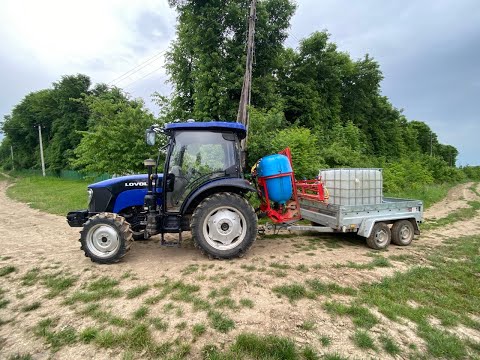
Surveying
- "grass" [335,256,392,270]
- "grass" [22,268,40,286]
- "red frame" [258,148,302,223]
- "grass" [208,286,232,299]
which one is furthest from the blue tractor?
"grass" [335,256,392,270]

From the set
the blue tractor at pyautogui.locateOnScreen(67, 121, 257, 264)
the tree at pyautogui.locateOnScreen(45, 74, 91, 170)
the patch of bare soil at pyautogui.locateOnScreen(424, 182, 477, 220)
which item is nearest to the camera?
the blue tractor at pyautogui.locateOnScreen(67, 121, 257, 264)

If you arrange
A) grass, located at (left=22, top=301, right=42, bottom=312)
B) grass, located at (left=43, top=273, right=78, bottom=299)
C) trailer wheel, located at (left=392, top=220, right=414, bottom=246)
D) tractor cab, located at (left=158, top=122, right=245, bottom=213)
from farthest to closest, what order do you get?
trailer wheel, located at (left=392, top=220, right=414, bottom=246) → tractor cab, located at (left=158, top=122, right=245, bottom=213) → grass, located at (left=43, top=273, right=78, bottom=299) → grass, located at (left=22, top=301, right=42, bottom=312)

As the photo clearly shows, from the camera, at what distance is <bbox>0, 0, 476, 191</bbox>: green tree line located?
11398mm

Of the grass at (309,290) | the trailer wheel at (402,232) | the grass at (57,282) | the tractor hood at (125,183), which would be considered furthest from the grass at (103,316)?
the trailer wheel at (402,232)

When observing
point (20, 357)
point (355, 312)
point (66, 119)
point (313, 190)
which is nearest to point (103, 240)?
point (20, 357)

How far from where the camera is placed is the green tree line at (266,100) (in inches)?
449

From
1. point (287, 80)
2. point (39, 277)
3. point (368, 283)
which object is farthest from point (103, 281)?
point (287, 80)

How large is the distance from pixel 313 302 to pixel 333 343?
71 cm

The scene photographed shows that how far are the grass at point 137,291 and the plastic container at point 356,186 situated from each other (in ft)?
13.2

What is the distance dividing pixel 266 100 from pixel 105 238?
1232cm

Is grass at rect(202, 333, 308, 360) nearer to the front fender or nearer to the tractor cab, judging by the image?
the front fender

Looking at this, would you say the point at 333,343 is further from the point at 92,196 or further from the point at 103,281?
the point at 92,196

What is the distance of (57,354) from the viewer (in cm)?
260

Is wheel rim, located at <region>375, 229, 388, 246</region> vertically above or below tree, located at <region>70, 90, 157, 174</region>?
below
